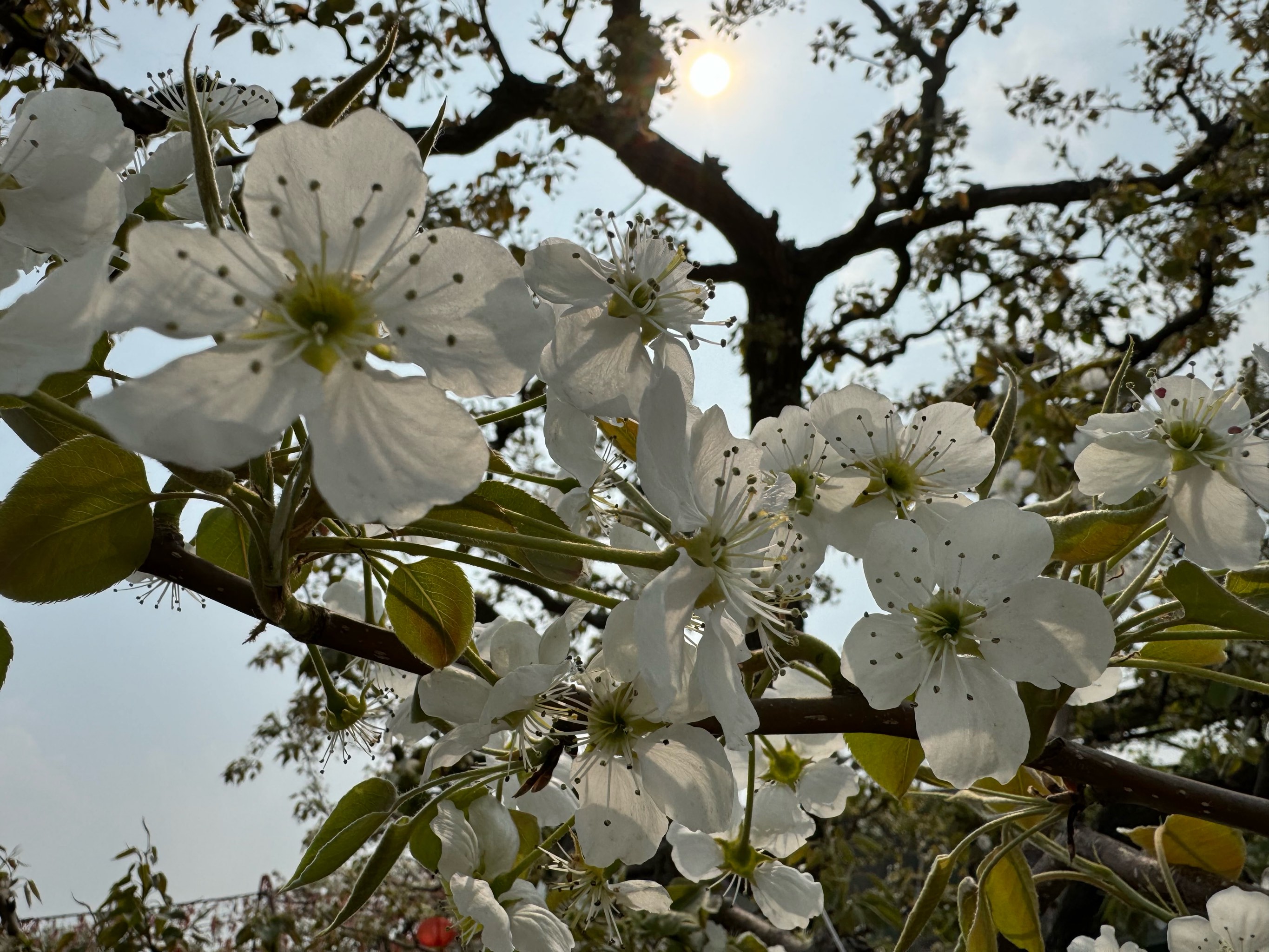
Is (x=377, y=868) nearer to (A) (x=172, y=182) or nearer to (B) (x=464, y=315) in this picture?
(B) (x=464, y=315)

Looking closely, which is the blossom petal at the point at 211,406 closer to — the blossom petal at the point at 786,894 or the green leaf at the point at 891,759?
the green leaf at the point at 891,759

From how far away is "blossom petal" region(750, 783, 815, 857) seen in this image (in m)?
1.04

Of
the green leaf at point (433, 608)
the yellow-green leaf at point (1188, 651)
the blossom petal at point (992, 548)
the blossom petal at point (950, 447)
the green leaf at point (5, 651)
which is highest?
the blossom petal at point (950, 447)

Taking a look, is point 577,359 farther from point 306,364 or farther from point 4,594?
point 4,594

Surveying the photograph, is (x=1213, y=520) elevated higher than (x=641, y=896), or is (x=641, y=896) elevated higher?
(x=1213, y=520)

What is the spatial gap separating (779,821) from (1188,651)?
0.47 meters

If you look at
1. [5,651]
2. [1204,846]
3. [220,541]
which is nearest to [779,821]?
[1204,846]

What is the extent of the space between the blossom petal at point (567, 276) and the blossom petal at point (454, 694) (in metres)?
0.25

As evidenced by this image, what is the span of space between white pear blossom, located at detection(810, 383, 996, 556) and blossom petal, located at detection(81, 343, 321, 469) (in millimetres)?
414

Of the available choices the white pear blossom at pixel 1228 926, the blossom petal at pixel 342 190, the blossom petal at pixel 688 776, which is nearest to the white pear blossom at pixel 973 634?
the blossom petal at pixel 688 776

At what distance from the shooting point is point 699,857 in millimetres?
1027

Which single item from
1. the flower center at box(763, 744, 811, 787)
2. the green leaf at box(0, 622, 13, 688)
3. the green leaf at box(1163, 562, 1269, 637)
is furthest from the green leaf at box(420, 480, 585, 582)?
the flower center at box(763, 744, 811, 787)

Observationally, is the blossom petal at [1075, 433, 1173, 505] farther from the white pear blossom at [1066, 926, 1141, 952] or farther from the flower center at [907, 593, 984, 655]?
the white pear blossom at [1066, 926, 1141, 952]

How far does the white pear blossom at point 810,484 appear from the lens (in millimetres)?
676
